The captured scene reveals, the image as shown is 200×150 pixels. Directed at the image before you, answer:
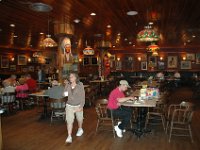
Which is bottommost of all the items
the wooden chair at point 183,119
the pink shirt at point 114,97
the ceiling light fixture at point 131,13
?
the wooden chair at point 183,119

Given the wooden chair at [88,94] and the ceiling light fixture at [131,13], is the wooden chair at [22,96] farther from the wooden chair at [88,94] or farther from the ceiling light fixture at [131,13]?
the ceiling light fixture at [131,13]

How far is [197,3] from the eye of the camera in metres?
6.57

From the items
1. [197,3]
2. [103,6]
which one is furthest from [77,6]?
[197,3]

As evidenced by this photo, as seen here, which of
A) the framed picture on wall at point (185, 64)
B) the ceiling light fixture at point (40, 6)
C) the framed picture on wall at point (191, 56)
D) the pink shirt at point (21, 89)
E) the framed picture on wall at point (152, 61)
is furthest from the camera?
the framed picture on wall at point (152, 61)

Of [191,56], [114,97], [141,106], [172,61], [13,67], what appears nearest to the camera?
[141,106]

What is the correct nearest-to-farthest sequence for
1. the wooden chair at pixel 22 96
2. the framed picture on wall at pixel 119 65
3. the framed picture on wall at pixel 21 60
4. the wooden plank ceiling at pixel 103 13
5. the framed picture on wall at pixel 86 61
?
the wooden plank ceiling at pixel 103 13 < the wooden chair at pixel 22 96 < the framed picture on wall at pixel 21 60 < the framed picture on wall at pixel 86 61 < the framed picture on wall at pixel 119 65

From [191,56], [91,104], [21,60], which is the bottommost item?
[91,104]

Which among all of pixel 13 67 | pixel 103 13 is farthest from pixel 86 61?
pixel 103 13

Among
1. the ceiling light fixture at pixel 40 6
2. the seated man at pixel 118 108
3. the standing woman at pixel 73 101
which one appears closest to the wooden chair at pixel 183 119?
the seated man at pixel 118 108

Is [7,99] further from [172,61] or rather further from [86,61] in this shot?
[172,61]

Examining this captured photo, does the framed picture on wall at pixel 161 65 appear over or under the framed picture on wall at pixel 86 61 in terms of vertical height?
under

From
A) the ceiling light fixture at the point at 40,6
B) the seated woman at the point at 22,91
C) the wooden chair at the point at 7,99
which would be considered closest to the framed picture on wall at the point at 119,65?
the seated woman at the point at 22,91

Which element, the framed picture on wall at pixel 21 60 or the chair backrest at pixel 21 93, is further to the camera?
the framed picture on wall at pixel 21 60

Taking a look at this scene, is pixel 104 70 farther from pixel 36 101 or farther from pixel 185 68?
pixel 185 68
